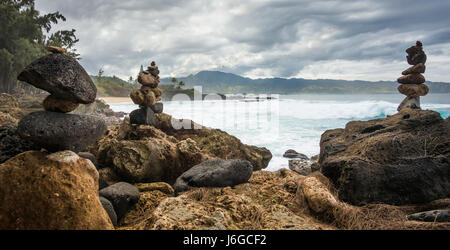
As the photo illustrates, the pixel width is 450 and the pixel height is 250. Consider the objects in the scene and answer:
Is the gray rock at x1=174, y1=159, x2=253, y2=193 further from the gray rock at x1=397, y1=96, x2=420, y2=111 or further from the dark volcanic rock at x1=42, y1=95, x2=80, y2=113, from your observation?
the gray rock at x1=397, y1=96, x2=420, y2=111

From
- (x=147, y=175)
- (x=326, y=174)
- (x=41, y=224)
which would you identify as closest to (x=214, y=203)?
(x=41, y=224)

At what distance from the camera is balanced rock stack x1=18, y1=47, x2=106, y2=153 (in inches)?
137

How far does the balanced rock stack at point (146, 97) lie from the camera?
9086mm

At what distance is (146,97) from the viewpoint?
916 centimetres

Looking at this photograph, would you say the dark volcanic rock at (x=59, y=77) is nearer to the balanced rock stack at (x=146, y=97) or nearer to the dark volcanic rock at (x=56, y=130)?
the dark volcanic rock at (x=56, y=130)

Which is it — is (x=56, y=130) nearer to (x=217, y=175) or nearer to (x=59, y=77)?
(x=59, y=77)

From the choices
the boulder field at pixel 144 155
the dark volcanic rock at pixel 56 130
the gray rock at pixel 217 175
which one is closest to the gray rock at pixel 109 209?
the dark volcanic rock at pixel 56 130

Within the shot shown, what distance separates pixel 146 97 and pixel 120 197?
209 inches

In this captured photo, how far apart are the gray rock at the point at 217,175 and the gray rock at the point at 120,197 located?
92 centimetres

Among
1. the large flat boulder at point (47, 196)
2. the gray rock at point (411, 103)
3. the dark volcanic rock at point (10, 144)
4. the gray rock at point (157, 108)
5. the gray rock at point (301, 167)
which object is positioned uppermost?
the gray rock at point (411, 103)

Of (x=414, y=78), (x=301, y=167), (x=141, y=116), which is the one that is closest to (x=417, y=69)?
(x=414, y=78)

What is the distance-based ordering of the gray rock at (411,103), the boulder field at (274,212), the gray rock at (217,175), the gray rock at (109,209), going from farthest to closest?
the gray rock at (411,103) → the gray rock at (217,175) → the gray rock at (109,209) → the boulder field at (274,212)
